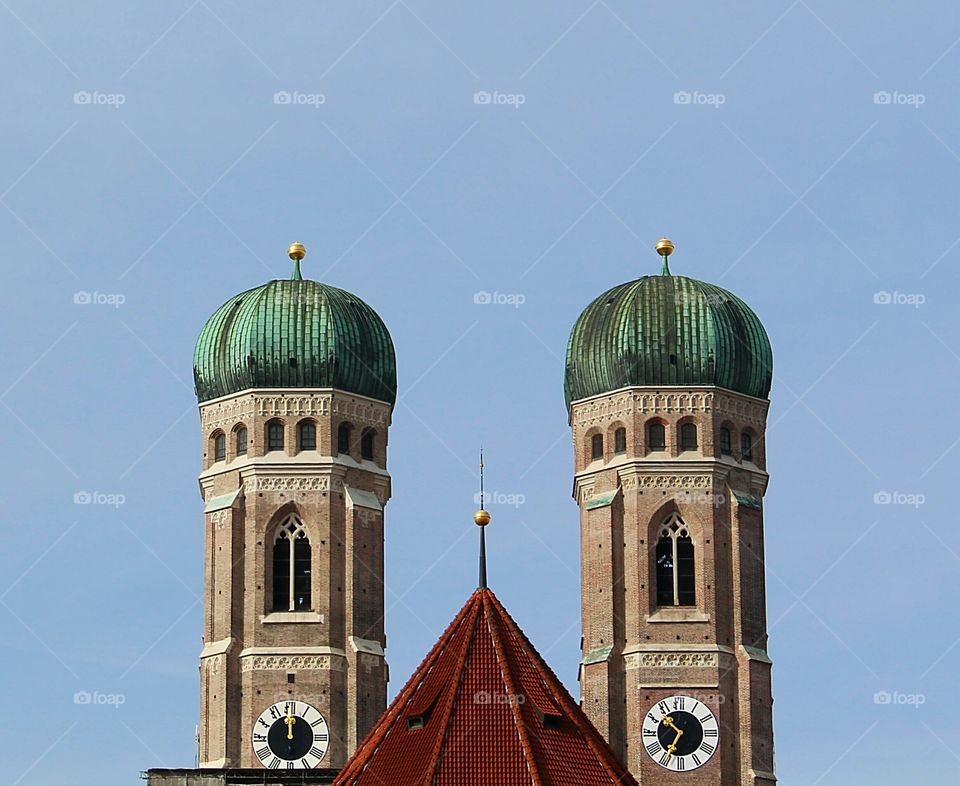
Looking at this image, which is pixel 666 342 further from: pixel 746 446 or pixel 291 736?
pixel 291 736

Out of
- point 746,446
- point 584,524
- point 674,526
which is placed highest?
point 746,446

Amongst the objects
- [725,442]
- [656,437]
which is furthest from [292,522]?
[725,442]

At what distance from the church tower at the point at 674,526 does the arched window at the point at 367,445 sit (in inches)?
154

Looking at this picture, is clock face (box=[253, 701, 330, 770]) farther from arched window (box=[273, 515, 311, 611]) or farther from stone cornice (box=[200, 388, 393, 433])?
stone cornice (box=[200, 388, 393, 433])

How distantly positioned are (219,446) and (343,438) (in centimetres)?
248

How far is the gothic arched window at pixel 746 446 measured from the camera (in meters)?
74.5

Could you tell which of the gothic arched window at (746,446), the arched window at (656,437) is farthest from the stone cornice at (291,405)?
the gothic arched window at (746,446)

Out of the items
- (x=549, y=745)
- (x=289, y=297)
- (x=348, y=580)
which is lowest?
(x=549, y=745)

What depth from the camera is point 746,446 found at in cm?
7462

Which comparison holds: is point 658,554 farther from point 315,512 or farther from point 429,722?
point 429,722

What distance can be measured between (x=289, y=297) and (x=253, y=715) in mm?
8524

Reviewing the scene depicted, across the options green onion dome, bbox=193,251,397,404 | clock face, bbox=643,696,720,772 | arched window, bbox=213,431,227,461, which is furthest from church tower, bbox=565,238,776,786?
arched window, bbox=213,431,227,461

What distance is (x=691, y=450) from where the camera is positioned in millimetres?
73875

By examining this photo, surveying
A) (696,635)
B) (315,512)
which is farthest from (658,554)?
(315,512)
